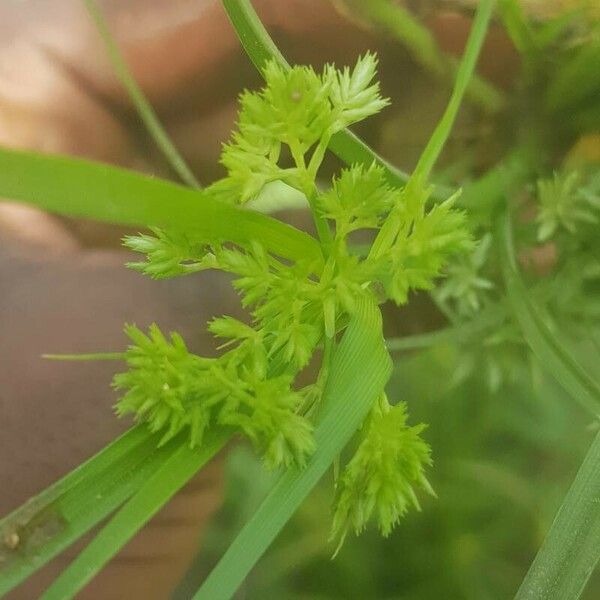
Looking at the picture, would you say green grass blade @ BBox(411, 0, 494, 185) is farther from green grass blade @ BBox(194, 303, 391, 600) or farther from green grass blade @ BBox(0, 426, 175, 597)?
green grass blade @ BBox(0, 426, 175, 597)

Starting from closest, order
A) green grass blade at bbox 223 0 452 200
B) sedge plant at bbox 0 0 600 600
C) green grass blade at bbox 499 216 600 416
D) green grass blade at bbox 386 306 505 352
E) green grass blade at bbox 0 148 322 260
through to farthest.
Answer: green grass blade at bbox 0 148 322 260 < sedge plant at bbox 0 0 600 600 < green grass blade at bbox 223 0 452 200 < green grass blade at bbox 499 216 600 416 < green grass blade at bbox 386 306 505 352

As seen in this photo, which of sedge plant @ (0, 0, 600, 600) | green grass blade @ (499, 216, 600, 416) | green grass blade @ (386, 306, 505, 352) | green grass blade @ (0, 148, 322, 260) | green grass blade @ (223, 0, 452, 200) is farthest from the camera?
green grass blade @ (386, 306, 505, 352)

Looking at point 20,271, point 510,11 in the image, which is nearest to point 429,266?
point 510,11

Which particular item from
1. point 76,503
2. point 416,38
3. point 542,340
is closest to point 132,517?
point 76,503

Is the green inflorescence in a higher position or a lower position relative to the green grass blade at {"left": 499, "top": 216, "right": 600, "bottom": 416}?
higher

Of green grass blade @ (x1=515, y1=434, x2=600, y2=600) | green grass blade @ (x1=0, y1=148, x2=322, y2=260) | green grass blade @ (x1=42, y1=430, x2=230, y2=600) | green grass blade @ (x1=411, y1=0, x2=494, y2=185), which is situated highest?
green grass blade @ (x1=0, y1=148, x2=322, y2=260)

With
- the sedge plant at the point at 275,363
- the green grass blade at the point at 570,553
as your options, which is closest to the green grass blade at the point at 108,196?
the sedge plant at the point at 275,363

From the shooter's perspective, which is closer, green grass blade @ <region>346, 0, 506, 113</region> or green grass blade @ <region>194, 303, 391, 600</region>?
green grass blade @ <region>194, 303, 391, 600</region>

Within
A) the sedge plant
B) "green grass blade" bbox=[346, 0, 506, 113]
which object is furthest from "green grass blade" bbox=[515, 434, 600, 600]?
"green grass blade" bbox=[346, 0, 506, 113]

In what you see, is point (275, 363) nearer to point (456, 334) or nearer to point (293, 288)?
point (293, 288)
